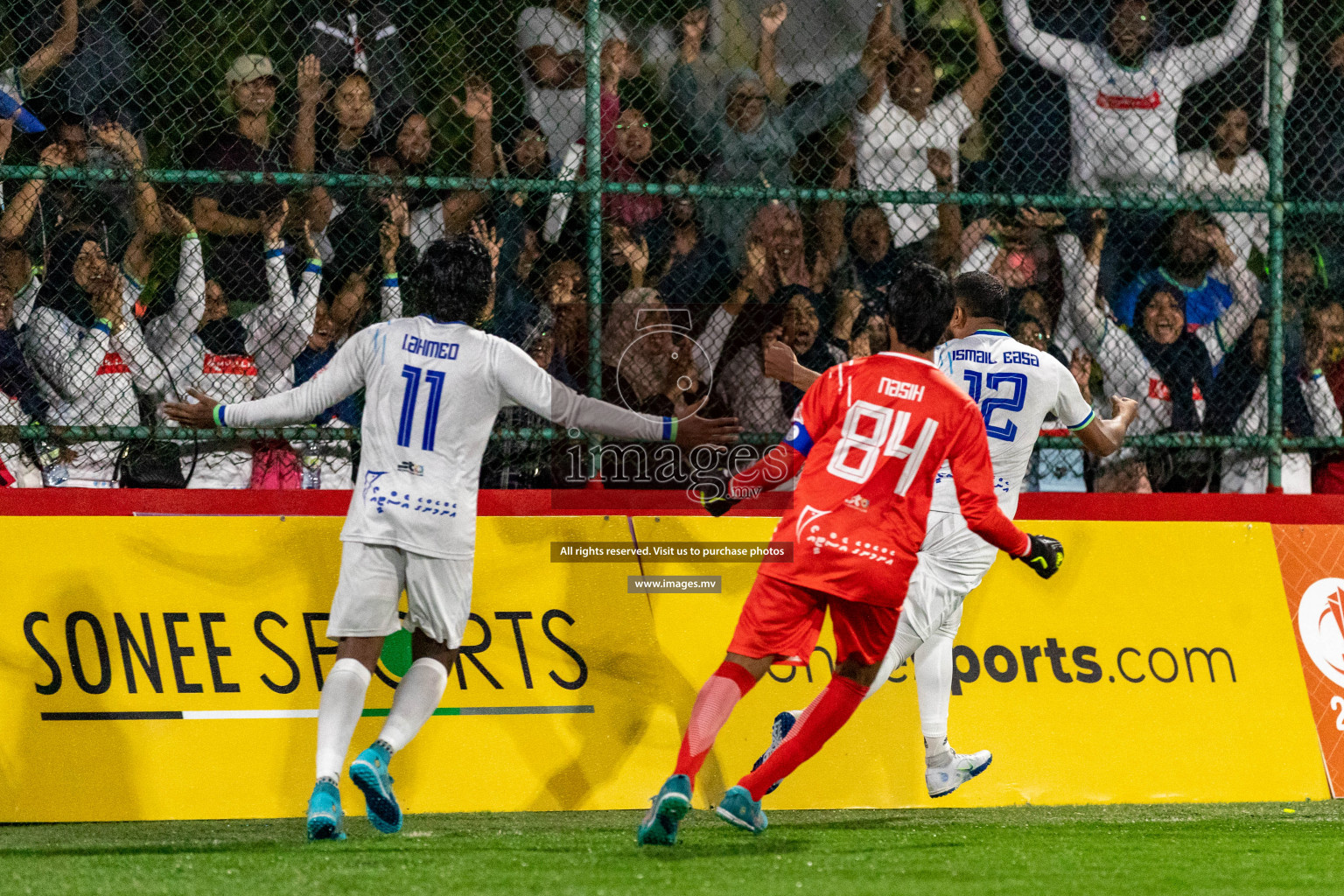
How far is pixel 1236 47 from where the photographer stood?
7.76m

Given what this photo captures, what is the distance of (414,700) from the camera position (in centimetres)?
505

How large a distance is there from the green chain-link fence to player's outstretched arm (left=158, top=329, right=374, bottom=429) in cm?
138

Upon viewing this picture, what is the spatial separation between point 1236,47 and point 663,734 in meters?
4.67

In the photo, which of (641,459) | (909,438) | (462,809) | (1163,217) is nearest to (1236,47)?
(1163,217)

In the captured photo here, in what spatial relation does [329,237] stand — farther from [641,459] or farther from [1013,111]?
[1013,111]

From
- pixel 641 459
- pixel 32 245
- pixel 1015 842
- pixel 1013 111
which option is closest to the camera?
pixel 1015 842

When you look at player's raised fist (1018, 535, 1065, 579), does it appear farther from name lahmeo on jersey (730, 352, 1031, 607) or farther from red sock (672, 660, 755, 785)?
red sock (672, 660, 755, 785)

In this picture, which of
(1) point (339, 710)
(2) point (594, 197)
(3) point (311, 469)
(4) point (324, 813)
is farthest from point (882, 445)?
(3) point (311, 469)

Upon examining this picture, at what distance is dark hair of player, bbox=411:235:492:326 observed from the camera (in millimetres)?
5035

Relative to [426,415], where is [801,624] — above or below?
below

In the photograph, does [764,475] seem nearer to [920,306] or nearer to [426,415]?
[920,306]

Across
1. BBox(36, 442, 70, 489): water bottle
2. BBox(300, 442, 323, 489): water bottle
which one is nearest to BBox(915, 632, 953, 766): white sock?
BBox(300, 442, 323, 489): water bottle

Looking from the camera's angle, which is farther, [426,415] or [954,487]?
[954,487]

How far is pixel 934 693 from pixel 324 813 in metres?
2.35
